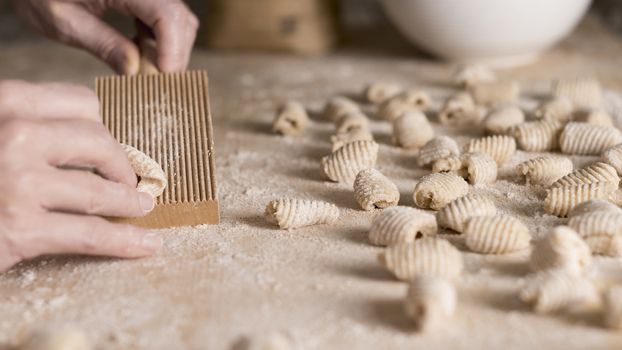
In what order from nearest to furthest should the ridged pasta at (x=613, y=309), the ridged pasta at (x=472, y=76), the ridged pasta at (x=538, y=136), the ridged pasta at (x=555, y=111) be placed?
the ridged pasta at (x=613, y=309) < the ridged pasta at (x=538, y=136) < the ridged pasta at (x=555, y=111) < the ridged pasta at (x=472, y=76)

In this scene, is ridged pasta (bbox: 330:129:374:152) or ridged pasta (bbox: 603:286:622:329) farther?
ridged pasta (bbox: 330:129:374:152)

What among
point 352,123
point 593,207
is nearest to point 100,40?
point 352,123

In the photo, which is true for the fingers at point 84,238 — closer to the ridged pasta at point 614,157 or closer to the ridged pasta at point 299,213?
the ridged pasta at point 299,213

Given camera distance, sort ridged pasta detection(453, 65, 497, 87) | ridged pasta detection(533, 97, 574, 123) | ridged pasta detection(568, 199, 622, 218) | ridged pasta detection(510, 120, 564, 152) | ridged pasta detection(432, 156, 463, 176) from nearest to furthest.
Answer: ridged pasta detection(568, 199, 622, 218)
ridged pasta detection(432, 156, 463, 176)
ridged pasta detection(510, 120, 564, 152)
ridged pasta detection(533, 97, 574, 123)
ridged pasta detection(453, 65, 497, 87)

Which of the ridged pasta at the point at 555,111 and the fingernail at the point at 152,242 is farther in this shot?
the ridged pasta at the point at 555,111

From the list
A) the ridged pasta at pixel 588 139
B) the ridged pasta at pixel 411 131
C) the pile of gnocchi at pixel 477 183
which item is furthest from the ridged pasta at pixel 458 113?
the ridged pasta at pixel 588 139

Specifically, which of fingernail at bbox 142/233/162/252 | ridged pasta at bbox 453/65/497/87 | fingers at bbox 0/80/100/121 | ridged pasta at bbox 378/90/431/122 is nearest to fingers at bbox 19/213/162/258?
fingernail at bbox 142/233/162/252

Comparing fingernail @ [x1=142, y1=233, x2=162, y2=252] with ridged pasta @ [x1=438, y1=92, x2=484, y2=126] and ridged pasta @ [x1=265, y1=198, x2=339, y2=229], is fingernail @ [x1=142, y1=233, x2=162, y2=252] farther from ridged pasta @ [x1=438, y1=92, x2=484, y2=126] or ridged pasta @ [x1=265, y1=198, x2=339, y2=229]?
ridged pasta @ [x1=438, y1=92, x2=484, y2=126]
